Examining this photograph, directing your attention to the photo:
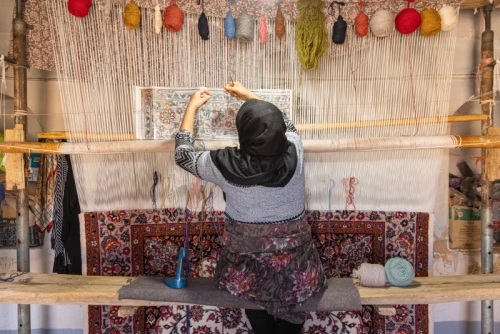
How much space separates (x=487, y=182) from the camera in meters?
2.14

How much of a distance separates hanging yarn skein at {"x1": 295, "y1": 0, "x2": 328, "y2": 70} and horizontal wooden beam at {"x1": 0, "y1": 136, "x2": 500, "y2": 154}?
493 millimetres

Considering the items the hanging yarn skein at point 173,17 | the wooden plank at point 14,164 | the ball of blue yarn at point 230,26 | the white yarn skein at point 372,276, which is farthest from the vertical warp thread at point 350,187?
the wooden plank at point 14,164

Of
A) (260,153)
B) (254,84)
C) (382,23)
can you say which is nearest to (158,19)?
(254,84)

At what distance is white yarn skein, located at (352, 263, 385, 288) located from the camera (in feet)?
6.50

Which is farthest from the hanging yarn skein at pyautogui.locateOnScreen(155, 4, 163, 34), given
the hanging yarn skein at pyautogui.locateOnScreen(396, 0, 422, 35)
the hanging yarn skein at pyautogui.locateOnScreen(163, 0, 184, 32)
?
the hanging yarn skein at pyautogui.locateOnScreen(396, 0, 422, 35)

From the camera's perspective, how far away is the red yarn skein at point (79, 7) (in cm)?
194

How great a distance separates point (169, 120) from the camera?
2.08m

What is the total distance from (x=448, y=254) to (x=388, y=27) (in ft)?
5.53

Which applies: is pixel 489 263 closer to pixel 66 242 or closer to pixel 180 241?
pixel 180 241

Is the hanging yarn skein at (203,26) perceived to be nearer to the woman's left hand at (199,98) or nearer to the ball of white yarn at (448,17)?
the woman's left hand at (199,98)

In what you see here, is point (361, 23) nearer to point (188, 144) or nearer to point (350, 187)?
point (350, 187)

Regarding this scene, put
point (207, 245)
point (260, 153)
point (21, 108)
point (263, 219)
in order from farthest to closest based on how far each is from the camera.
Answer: point (207, 245), point (21, 108), point (263, 219), point (260, 153)

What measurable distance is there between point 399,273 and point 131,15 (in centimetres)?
209

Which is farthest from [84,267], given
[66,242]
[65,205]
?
[65,205]
